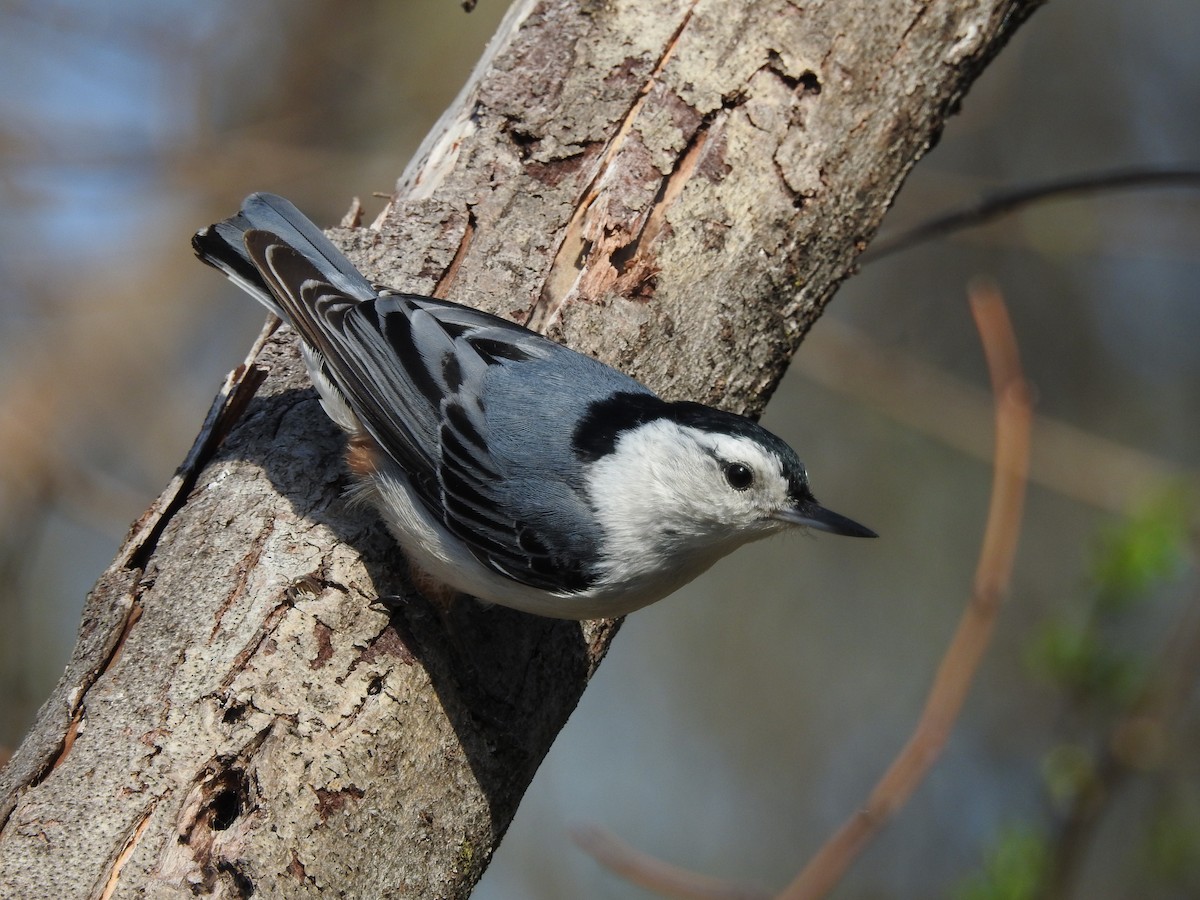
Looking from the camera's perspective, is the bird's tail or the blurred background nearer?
the bird's tail

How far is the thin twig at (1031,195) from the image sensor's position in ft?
8.64

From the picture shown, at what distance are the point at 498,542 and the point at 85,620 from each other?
80 cm

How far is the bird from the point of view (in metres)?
2.22

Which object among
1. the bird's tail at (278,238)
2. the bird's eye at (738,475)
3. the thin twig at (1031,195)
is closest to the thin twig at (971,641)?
the thin twig at (1031,195)

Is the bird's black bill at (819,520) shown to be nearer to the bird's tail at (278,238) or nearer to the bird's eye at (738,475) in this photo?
the bird's eye at (738,475)

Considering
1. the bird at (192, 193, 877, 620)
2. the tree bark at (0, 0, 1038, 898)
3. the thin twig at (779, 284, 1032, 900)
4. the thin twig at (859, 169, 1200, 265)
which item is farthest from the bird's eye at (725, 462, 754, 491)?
the thin twig at (859, 169, 1200, 265)

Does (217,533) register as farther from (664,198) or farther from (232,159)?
(232,159)

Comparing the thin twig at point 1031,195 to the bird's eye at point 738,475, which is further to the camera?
the thin twig at point 1031,195

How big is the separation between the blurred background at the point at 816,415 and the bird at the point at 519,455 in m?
2.01

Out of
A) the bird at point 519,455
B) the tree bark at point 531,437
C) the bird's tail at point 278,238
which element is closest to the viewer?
the tree bark at point 531,437

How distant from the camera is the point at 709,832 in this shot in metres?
6.68

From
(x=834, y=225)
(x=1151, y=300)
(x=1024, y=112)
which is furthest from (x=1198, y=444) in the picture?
(x=834, y=225)

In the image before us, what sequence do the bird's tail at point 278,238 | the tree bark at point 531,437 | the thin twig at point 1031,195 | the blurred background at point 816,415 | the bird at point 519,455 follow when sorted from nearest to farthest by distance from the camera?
the tree bark at point 531,437
the bird at point 519,455
the bird's tail at point 278,238
the thin twig at point 1031,195
the blurred background at point 816,415

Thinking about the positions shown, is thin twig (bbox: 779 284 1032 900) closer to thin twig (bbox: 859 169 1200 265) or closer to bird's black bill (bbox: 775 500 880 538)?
thin twig (bbox: 859 169 1200 265)
